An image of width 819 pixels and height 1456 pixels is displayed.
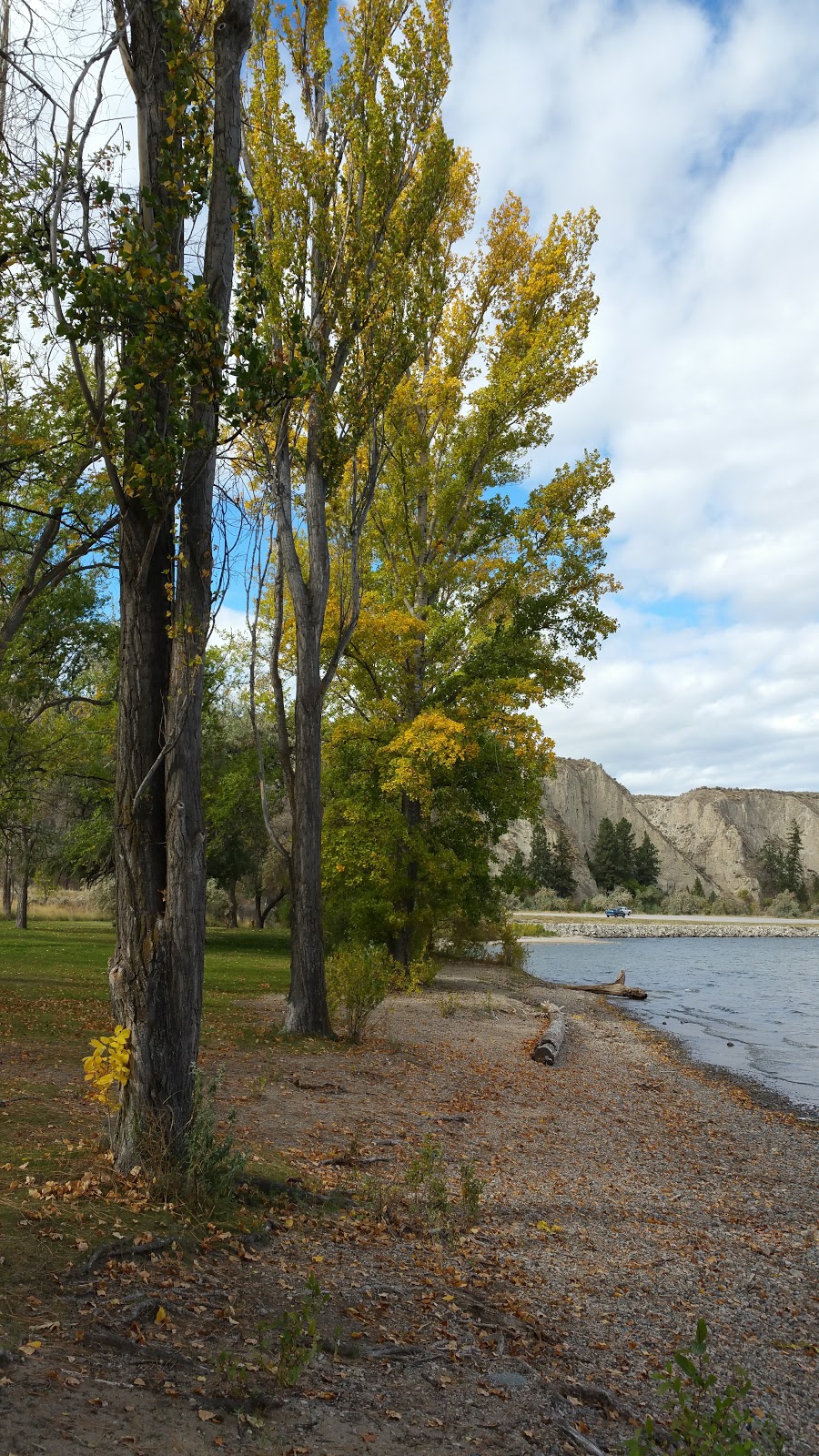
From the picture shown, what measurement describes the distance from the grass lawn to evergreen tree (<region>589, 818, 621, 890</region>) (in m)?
73.8

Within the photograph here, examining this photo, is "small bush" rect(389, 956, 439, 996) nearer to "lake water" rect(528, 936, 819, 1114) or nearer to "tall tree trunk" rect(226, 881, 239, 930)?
"lake water" rect(528, 936, 819, 1114)

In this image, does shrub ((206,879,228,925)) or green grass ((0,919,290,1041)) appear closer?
green grass ((0,919,290,1041))

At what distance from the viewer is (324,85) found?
11.0 metres

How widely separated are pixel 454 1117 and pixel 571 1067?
457 cm

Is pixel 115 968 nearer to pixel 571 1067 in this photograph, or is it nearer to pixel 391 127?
pixel 571 1067

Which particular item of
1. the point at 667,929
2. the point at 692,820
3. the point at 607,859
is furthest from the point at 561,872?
the point at 692,820

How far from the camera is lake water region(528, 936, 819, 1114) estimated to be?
591 inches

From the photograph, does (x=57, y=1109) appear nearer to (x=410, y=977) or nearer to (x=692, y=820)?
(x=410, y=977)

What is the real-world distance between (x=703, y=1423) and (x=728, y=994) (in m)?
24.5

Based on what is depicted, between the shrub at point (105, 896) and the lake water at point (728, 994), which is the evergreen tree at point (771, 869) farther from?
the shrub at point (105, 896)

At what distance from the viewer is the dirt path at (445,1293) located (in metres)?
3.24

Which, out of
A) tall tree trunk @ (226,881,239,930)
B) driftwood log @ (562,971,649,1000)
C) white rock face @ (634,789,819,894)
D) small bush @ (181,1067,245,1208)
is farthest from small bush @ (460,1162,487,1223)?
white rock face @ (634,789,819,894)

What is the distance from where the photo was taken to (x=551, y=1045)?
42.1ft

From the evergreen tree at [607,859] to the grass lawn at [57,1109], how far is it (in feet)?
242
